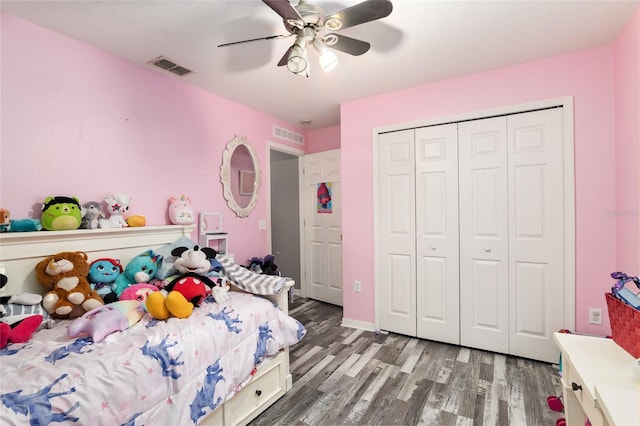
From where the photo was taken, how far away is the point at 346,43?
165 cm

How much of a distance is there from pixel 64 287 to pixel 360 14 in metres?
2.17

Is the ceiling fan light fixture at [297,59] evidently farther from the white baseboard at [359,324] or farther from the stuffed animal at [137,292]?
the white baseboard at [359,324]

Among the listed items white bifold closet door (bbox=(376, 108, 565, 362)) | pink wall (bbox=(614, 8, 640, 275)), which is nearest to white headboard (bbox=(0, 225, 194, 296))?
white bifold closet door (bbox=(376, 108, 565, 362))

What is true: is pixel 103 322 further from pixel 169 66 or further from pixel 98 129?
pixel 169 66

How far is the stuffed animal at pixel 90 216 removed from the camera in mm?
1885

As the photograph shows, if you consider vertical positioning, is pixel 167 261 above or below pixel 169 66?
below

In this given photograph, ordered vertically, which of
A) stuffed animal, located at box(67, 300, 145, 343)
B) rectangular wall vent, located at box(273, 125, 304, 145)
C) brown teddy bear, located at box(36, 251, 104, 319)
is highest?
rectangular wall vent, located at box(273, 125, 304, 145)

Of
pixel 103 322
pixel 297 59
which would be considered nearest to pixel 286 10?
pixel 297 59

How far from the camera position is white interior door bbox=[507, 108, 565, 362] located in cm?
227

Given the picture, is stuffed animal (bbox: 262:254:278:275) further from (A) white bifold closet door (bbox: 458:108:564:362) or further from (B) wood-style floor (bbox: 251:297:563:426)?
(A) white bifold closet door (bbox: 458:108:564:362)

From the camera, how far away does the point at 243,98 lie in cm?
296

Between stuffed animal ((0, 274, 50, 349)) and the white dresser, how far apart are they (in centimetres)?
223

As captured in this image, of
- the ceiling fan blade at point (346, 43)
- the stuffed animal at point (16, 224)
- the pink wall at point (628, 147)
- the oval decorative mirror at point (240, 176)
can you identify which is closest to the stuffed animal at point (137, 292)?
the stuffed animal at point (16, 224)

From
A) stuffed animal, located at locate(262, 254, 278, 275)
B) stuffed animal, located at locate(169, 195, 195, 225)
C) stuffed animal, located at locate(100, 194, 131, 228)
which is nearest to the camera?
stuffed animal, located at locate(100, 194, 131, 228)
